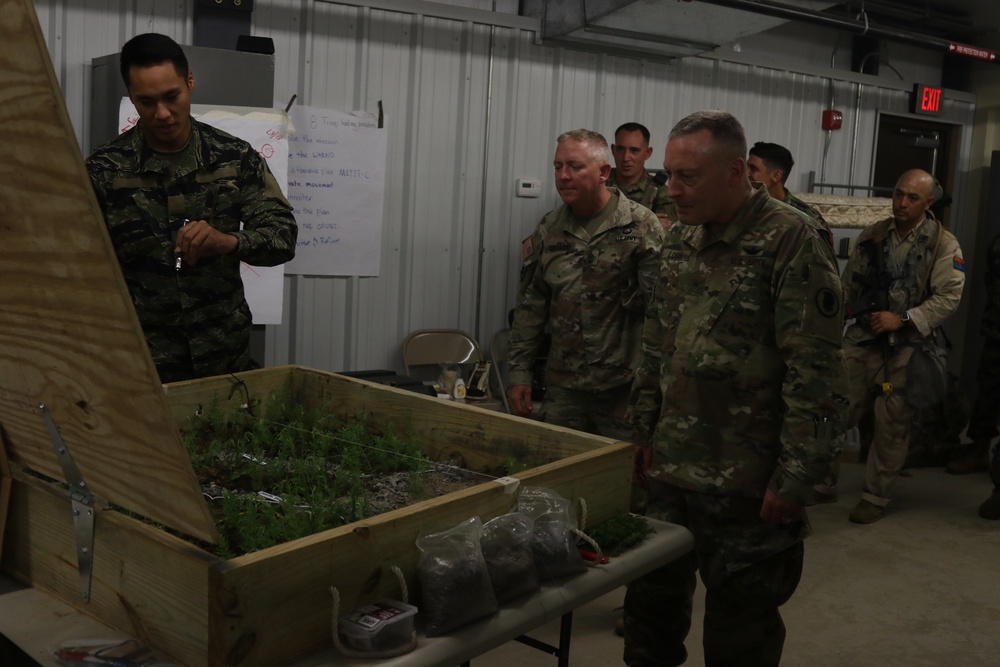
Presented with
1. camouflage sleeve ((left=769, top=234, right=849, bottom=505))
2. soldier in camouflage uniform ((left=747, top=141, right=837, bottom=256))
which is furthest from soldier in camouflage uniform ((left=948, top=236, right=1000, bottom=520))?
camouflage sleeve ((left=769, top=234, right=849, bottom=505))

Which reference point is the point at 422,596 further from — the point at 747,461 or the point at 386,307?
the point at 386,307

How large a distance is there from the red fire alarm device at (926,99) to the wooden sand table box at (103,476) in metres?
7.10

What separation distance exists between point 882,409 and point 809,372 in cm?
329

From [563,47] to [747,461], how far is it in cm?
396

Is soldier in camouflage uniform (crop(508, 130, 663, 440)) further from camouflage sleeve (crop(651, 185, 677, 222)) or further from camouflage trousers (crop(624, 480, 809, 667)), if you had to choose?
camouflage sleeve (crop(651, 185, 677, 222))

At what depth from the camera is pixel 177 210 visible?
2.58 m

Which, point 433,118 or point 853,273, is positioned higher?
point 433,118

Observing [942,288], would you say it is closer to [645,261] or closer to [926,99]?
[645,261]

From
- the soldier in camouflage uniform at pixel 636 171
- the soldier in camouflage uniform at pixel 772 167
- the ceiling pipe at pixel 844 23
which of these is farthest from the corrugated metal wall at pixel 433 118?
the soldier in camouflage uniform at pixel 772 167

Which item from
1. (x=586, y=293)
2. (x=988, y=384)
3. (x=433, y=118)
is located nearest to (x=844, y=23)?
(x=988, y=384)

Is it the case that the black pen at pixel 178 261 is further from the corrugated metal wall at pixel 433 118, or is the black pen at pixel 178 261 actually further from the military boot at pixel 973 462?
the military boot at pixel 973 462

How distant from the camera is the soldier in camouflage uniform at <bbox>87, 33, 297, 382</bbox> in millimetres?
2520

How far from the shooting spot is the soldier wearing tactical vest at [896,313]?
5180mm

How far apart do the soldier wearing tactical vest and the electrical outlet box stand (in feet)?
6.45
